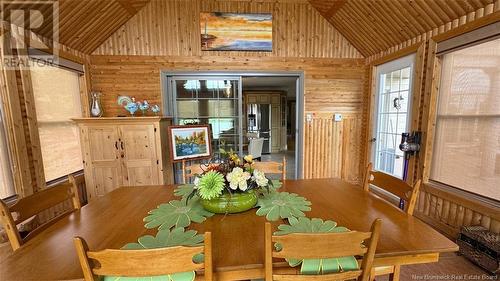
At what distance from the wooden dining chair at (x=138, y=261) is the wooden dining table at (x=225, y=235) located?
0.16 meters

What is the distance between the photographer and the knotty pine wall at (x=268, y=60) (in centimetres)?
347

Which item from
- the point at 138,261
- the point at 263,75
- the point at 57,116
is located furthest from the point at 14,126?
the point at 263,75

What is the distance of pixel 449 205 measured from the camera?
2400mm

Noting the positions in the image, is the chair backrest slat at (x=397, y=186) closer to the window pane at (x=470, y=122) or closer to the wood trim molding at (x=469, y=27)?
the window pane at (x=470, y=122)

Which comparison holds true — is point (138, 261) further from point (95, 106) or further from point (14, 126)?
point (95, 106)

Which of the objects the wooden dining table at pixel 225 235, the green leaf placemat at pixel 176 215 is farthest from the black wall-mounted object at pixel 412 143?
the green leaf placemat at pixel 176 215

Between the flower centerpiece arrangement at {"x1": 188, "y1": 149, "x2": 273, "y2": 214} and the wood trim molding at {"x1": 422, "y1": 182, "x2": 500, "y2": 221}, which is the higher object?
the flower centerpiece arrangement at {"x1": 188, "y1": 149, "x2": 273, "y2": 214}

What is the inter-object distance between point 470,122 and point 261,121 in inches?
240

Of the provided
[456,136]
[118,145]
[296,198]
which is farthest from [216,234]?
[456,136]

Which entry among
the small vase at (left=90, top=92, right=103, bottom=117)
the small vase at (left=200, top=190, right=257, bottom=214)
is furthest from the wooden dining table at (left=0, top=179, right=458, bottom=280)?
the small vase at (left=90, top=92, right=103, bottom=117)

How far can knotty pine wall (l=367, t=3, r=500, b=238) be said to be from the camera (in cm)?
203

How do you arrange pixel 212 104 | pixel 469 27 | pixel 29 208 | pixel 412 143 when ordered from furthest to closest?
pixel 212 104 → pixel 412 143 → pixel 469 27 → pixel 29 208

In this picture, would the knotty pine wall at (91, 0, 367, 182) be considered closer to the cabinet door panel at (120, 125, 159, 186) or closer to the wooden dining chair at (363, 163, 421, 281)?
the cabinet door panel at (120, 125, 159, 186)

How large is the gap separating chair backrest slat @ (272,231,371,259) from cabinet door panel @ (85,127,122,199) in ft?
10.0
